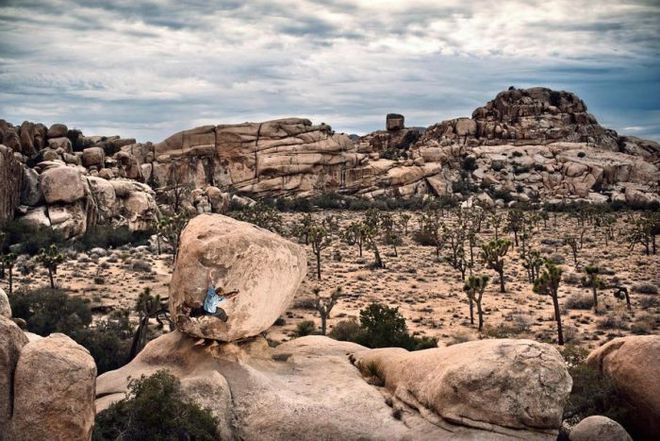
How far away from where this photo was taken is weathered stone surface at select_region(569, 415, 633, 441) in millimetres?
14000

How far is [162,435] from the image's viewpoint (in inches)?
558

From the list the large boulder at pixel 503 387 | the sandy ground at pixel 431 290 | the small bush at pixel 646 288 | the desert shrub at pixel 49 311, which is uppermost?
the large boulder at pixel 503 387

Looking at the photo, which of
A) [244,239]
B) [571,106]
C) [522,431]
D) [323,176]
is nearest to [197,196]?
[323,176]

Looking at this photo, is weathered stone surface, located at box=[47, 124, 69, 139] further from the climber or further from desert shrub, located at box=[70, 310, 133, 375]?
the climber

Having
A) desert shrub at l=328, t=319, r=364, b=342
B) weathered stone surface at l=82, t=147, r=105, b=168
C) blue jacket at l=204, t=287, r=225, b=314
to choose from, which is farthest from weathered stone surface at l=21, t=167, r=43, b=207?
blue jacket at l=204, t=287, r=225, b=314

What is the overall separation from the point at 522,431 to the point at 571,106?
131m

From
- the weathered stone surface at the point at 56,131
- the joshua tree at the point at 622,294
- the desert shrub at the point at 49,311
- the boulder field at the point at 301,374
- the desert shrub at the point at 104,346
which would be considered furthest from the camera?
the weathered stone surface at the point at 56,131

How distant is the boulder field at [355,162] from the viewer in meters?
73.5

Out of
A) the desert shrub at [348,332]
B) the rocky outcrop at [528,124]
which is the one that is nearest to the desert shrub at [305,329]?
the desert shrub at [348,332]

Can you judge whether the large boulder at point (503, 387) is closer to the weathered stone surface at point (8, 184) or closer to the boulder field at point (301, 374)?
the boulder field at point (301, 374)

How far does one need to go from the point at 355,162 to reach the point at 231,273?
3425 inches

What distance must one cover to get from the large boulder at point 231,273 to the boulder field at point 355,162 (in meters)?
47.4

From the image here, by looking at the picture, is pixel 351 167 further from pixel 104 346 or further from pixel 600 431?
pixel 600 431

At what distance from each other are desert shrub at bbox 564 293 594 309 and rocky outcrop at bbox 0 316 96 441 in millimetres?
35009
